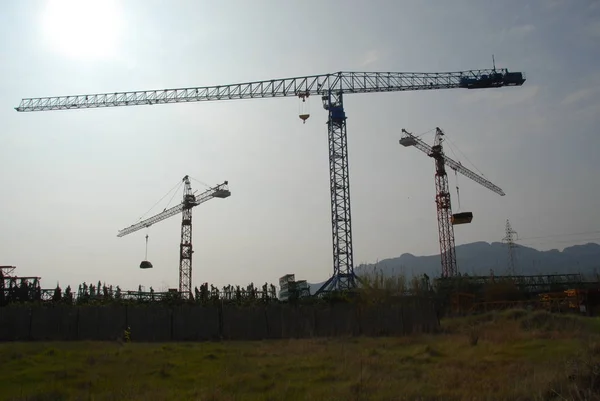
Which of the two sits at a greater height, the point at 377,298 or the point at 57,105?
the point at 57,105

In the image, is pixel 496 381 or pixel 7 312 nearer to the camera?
pixel 496 381

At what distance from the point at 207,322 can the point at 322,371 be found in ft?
56.7

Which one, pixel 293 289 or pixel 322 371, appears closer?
pixel 322 371

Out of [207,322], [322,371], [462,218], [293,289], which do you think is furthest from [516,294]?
[322,371]

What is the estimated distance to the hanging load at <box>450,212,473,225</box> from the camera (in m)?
79.8

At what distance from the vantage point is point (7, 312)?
1245 inches

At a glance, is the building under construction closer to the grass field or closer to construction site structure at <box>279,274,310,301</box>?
construction site structure at <box>279,274,310,301</box>

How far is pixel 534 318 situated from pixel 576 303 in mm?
17149

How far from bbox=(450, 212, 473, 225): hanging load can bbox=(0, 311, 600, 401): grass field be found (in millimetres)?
53835

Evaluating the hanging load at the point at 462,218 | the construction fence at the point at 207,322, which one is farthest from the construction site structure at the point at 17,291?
the hanging load at the point at 462,218

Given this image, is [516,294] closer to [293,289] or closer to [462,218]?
[462,218]

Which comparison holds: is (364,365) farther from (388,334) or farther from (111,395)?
(388,334)

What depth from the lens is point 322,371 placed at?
17.5 meters

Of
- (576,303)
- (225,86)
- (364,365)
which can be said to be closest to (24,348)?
(364,365)
